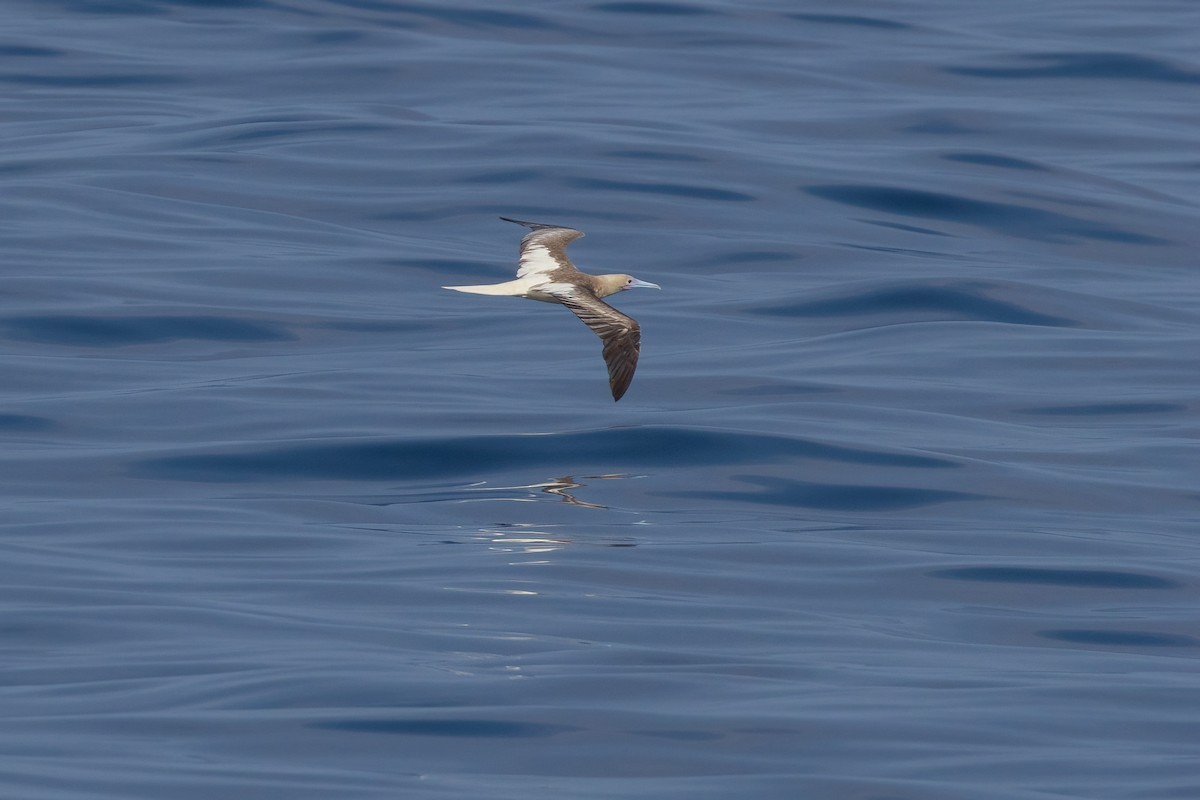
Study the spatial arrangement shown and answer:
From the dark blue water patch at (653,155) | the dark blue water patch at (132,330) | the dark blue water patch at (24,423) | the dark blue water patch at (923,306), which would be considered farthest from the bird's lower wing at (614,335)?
the dark blue water patch at (653,155)

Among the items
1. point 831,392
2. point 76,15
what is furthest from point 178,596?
point 76,15

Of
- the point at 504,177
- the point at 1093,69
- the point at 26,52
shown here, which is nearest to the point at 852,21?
the point at 1093,69

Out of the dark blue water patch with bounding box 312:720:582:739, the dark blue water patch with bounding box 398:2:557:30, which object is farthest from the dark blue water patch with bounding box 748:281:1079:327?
the dark blue water patch with bounding box 398:2:557:30

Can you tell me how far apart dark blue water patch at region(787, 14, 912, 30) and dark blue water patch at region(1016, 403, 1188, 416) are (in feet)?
48.1

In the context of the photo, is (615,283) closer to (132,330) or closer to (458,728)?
(132,330)

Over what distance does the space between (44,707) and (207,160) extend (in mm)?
13661

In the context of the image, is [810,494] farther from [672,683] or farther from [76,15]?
[76,15]

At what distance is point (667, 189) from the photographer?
21.0m

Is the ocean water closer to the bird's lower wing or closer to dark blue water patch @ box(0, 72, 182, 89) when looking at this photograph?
dark blue water patch @ box(0, 72, 182, 89)

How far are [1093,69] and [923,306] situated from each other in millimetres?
10566

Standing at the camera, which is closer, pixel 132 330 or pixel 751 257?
pixel 132 330

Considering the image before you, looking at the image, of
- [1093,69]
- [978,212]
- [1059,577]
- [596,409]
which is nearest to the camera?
[1059,577]

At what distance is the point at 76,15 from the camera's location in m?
28.0

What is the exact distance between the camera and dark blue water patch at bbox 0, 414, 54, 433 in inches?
535
